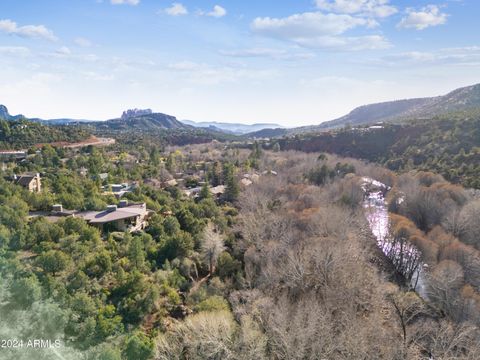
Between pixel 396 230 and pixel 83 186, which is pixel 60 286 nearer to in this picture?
pixel 83 186

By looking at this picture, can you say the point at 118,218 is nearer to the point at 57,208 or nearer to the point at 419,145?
the point at 57,208

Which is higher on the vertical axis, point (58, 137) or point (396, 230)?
point (58, 137)

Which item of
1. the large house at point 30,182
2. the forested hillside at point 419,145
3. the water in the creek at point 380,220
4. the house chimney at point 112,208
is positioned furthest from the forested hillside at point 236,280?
the forested hillside at point 419,145

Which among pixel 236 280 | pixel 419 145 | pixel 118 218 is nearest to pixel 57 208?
pixel 118 218

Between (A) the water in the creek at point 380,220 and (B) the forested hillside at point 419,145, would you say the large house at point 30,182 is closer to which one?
(A) the water in the creek at point 380,220

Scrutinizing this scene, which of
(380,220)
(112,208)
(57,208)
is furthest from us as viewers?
(380,220)


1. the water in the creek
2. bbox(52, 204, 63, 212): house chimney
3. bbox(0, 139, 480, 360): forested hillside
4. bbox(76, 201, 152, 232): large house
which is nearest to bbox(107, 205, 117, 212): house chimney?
bbox(76, 201, 152, 232): large house

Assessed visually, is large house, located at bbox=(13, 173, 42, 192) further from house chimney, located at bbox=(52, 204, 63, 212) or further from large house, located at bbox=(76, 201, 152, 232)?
large house, located at bbox=(76, 201, 152, 232)

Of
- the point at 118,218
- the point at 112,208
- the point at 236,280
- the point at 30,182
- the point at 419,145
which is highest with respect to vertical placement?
the point at 419,145

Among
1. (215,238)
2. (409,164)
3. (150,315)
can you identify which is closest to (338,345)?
(150,315)
